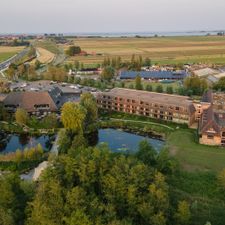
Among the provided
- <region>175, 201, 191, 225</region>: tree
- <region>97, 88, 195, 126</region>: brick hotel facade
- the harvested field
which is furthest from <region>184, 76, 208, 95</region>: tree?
the harvested field

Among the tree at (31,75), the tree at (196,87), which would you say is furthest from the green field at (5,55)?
the tree at (196,87)

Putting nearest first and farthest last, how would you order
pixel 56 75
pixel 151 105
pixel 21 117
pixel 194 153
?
pixel 194 153
pixel 21 117
pixel 151 105
pixel 56 75

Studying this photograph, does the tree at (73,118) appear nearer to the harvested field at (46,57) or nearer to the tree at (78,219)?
the tree at (78,219)

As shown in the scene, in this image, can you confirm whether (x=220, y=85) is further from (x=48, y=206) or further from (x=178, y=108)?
(x=48, y=206)

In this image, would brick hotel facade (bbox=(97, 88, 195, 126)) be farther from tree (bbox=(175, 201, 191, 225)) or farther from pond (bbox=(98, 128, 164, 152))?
tree (bbox=(175, 201, 191, 225))

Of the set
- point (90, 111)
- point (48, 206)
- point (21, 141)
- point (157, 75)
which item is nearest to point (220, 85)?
point (157, 75)

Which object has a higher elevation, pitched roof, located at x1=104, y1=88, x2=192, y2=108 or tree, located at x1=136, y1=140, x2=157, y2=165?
pitched roof, located at x1=104, y1=88, x2=192, y2=108

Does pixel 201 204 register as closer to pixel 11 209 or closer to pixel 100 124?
pixel 11 209

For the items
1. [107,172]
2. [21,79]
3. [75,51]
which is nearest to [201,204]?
[107,172]
